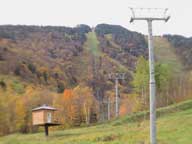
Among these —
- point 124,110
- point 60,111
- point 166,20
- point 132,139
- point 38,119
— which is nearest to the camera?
point 166,20

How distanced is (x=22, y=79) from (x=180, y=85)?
233ft

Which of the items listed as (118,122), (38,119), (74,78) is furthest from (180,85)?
(74,78)

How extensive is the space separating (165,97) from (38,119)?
45.4m

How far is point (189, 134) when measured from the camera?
35.0 metres

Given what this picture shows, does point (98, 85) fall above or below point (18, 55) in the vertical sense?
below

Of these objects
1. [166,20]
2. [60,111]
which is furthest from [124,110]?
[166,20]

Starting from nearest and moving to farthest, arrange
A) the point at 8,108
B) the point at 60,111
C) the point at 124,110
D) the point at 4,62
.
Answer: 1. the point at 8,108
2. the point at 60,111
3. the point at 124,110
4. the point at 4,62

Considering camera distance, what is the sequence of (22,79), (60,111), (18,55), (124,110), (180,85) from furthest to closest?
(18,55) < (22,79) < (124,110) < (180,85) < (60,111)

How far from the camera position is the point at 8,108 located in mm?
82000

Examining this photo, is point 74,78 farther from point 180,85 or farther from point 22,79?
point 180,85

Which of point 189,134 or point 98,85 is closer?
point 189,134

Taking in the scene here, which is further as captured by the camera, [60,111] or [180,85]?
[180,85]

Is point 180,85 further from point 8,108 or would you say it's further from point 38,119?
point 38,119

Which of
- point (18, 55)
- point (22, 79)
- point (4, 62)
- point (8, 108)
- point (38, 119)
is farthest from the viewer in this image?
point (18, 55)
